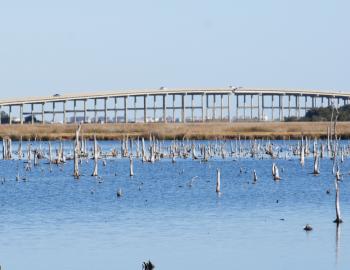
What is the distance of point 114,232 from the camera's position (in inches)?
1444

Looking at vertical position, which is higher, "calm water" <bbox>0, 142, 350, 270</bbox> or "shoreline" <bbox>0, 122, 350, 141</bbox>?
"shoreline" <bbox>0, 122, 350, 141</bbox>

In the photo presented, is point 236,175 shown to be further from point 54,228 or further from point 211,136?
point 211,136

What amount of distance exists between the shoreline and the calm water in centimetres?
5704

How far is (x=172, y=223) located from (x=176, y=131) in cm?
9059

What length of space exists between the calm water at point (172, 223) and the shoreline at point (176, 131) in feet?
187

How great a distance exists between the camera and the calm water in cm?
3095

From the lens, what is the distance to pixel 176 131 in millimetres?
129750

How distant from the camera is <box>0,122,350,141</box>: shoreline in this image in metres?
123

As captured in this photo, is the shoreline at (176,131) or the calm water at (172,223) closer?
the calm water at (172,223)

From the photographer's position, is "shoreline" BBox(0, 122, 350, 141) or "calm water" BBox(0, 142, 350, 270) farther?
"shoreline" BBox(0, 122, 350, 141)

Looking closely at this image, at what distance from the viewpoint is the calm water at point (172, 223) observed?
102 feet

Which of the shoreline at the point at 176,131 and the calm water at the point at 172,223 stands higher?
the shoreline at the point at 176,131

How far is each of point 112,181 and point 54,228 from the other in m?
23.9

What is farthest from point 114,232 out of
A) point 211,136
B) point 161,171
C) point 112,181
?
point 211,136
